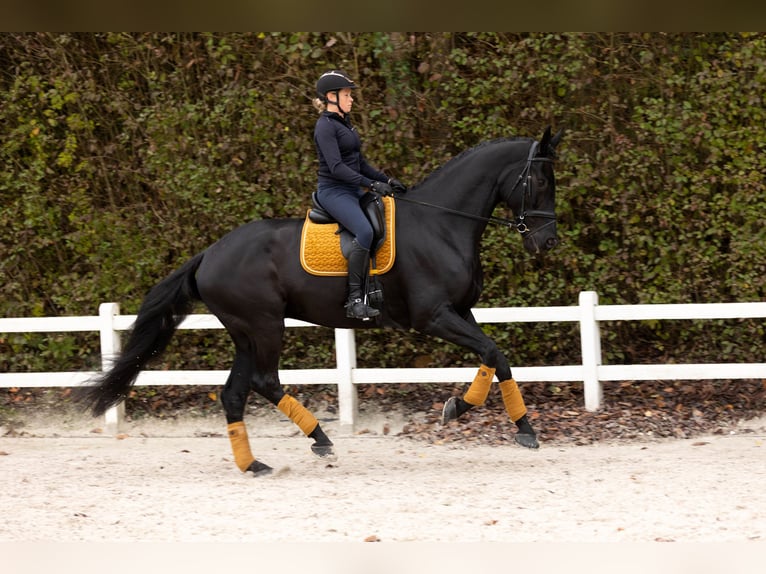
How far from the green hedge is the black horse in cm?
250

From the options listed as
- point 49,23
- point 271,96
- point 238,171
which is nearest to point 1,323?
point 238,171

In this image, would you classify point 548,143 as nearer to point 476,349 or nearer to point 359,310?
point 476,349

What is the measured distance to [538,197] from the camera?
6.34m

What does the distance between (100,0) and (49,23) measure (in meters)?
0.08

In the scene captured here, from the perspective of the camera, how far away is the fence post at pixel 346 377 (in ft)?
27.1

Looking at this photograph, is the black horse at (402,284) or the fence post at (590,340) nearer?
the black horse at (402,284)

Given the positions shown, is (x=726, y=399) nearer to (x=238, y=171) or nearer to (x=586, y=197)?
(x=586, y=197)

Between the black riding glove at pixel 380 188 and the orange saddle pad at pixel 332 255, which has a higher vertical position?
the black riding glove at pixel 380 188

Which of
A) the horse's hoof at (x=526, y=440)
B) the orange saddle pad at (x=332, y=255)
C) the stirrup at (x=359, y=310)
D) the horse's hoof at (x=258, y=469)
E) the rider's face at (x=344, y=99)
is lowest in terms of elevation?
the horse's hoof at (x=258, y=469)

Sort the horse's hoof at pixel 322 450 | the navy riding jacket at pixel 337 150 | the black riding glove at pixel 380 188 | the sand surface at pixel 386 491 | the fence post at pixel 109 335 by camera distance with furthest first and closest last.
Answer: the fence post at pixel 109 335 < the horse's hoof at pixel 322 450 < the black riding glove at pixel 380 188 < the navy riding jacket at pixel 337 150 < the sand surface at pixel 386 491

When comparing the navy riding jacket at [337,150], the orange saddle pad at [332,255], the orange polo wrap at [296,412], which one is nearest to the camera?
the navy riding jacket at [337,150]

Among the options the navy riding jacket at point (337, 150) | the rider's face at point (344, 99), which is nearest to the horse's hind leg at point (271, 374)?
the navy riding jacket at point (337, 150)

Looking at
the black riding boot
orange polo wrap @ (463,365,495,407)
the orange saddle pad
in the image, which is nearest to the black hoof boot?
orange polo wrap @ (463,365,495,407)

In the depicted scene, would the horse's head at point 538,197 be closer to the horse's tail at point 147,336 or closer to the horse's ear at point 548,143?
the horse's ear at point 548,143
